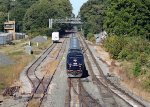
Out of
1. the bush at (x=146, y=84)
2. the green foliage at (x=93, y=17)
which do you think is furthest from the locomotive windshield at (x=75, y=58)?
the green foliage at (x=93, y=17)

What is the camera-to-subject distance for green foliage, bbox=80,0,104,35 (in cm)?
12506

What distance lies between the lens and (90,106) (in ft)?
91.4

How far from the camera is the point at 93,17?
128875mm

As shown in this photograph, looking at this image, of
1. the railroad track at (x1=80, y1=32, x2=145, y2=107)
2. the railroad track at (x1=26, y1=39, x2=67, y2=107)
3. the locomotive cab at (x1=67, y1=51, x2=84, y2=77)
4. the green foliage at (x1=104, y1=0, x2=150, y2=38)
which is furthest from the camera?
the green foliage at (x1=104, y1=0, x2=150, y2=38)

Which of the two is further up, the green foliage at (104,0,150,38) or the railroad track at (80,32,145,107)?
the green foliage at (104,0,150,38)

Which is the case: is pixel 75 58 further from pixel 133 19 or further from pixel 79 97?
pixel 133 19

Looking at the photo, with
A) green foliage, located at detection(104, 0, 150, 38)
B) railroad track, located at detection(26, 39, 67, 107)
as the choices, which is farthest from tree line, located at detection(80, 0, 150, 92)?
railroad track, located at detection(26, 39, 67, 107)

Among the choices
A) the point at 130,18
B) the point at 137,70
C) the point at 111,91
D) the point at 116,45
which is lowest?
the point at 111,91

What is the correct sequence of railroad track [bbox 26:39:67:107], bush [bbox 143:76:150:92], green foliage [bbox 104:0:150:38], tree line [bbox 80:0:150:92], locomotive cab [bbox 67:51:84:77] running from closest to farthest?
railroad track [bbox 26:39:67:107] < bush [bbox 143:76:150:92] < locomotive cab [bbox 67:51:84:77] < tree line [bbox 80:0:150:92] < green foliage [bbox 104:0:150:38]

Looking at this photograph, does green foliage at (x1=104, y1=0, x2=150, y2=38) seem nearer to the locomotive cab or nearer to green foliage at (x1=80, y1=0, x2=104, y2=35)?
the locomotive cab

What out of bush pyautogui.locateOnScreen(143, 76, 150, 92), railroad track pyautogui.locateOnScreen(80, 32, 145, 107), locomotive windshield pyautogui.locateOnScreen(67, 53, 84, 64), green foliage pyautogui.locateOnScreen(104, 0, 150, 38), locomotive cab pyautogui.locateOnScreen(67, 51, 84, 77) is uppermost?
green foliage pyautogui.locateOnScreen(104, 0, 150, 38)

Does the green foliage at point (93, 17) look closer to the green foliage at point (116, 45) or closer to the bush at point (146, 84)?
the green foliage at point (116, 45)

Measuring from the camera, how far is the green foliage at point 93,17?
125 metres

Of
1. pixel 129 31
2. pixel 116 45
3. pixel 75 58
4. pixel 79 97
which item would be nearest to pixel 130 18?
pixel 129 31
